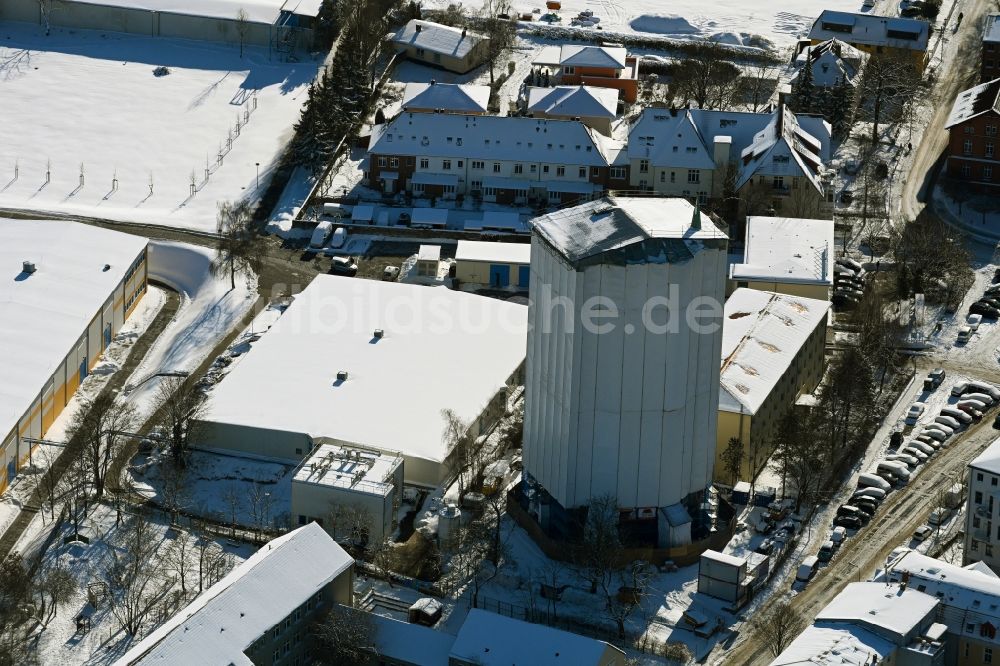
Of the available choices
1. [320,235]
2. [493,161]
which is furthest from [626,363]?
[493,161]

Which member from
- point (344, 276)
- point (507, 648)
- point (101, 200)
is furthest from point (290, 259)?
Answer: point (507, 648)

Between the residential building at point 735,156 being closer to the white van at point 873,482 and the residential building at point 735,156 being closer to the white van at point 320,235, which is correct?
the white van at point 320,235

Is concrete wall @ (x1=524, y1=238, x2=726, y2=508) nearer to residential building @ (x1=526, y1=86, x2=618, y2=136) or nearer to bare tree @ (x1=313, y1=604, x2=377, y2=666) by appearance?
bare tree @ (x1=313, y1=604, x2=377, y2=666)

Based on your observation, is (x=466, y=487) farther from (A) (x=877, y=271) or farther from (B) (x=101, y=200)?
(B) (x=101, y=200)

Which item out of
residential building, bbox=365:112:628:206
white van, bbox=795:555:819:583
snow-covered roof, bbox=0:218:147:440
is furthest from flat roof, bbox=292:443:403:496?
residential building, bbox=365:112:628:206

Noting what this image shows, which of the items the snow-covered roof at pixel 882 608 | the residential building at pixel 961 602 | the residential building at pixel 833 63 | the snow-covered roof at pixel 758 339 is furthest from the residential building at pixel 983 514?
the residential building at pixel 833 63

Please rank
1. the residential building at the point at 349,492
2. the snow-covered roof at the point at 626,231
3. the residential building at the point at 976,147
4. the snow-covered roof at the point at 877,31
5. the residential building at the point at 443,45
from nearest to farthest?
the snow-covered roof at the point at 626,231 → the residential building at the point at 349,492 → the residential building at the point at 976,147 → the residential building at the point at 443,45 → the snow-covered roof at the point at 877,31

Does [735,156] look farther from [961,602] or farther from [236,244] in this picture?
[961,602]
